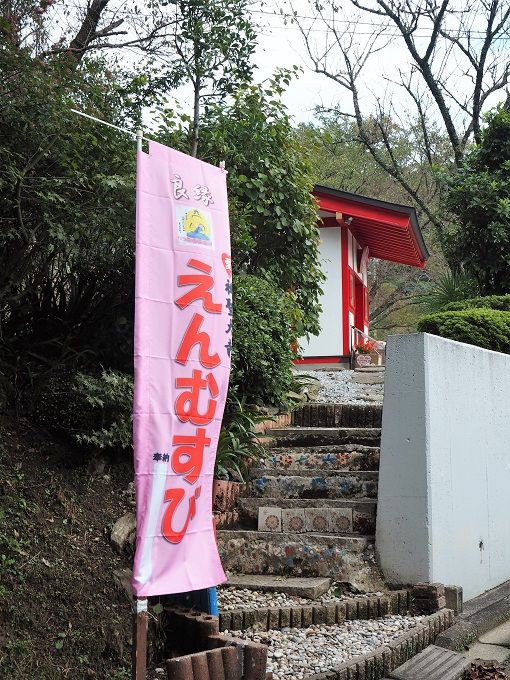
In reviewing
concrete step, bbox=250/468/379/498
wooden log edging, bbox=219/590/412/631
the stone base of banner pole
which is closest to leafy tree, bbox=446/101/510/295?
concrete step, bbox=250/468/379/498

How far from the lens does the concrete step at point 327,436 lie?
7129mm

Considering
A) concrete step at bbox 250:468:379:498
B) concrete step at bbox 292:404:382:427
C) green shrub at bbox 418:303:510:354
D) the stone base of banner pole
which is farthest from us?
green shrub at bbox 418:303:510:354

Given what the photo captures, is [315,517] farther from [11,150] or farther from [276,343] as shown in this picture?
[11,150]

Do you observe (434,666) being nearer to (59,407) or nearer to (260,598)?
(260,598)

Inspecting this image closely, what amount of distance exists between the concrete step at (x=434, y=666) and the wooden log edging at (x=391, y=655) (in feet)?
0.18

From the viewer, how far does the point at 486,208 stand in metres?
13.5

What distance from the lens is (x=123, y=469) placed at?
546cm

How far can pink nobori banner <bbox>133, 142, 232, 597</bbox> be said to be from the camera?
348cm

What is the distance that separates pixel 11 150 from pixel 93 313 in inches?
60.1

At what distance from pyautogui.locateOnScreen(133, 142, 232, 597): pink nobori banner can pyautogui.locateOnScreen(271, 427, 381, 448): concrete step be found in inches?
135

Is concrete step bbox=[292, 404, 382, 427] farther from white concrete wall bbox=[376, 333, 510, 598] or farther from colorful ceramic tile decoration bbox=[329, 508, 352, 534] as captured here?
colorful ceramic tile decoration bbox=[329, 508, 352, 534]

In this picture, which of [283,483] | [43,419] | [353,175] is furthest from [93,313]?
[353,175]

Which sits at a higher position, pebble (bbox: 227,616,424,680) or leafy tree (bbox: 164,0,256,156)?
leafy tree (bbox: 164,0,256,156)

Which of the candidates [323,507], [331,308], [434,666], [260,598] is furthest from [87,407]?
[331,308]
